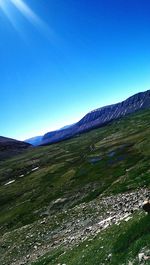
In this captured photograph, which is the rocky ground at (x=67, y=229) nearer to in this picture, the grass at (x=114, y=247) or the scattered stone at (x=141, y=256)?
the grass at (x=114, y=247)

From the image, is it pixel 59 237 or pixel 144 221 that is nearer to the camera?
pixel 144 221

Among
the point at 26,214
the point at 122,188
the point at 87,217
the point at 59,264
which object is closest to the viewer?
the point at 59,264

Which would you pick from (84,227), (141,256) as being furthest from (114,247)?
(84,227)

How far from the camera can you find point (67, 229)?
Result: 40.1m

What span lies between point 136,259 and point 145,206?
17.3ft

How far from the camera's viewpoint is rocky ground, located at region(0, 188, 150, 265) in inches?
1331

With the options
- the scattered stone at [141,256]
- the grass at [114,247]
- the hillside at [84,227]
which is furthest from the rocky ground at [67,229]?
the scattered stone at [141,256]

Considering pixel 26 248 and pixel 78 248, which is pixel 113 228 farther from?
pixel 26 248

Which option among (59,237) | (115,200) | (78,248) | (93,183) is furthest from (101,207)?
(93,183)

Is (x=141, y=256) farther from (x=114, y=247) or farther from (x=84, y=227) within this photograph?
(x=84, y=227)

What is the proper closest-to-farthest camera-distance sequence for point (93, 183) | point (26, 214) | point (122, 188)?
point (122, 188), point (26, 214), point (93, 183)

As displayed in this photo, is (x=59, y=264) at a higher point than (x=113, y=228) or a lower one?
lower

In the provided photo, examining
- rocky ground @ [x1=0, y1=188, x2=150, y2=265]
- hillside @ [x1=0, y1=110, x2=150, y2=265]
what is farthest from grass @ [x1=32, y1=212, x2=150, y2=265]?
rocky ground @ [x1=0, y1=188, x2=150, y2=265]

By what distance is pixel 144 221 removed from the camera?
928 inches
